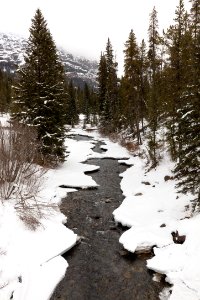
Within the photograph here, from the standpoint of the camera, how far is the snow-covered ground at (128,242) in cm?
887

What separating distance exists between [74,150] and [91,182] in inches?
539

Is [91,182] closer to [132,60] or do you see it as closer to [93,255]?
[93,255]

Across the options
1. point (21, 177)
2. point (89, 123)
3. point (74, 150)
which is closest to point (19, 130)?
point (21, 177)

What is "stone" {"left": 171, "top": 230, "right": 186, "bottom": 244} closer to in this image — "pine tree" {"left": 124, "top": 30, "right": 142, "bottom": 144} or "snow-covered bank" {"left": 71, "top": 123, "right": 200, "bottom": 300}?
"snow-covered bank" {"left": 71, "top": 123, "right": 200, "bottom": 300}

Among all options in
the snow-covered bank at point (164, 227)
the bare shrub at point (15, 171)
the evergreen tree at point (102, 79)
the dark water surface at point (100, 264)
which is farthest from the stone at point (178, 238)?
the evergreen tree at point (102, 79)

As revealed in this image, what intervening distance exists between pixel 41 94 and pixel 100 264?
14.4 metres

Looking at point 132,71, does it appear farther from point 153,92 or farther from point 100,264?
point 100,264

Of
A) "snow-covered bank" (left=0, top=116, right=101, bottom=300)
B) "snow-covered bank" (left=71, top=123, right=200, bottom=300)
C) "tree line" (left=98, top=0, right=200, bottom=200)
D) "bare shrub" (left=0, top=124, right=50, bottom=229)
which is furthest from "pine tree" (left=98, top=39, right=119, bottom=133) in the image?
"snow-covered bank" (left=0, top=116, right=101, bottom=300)

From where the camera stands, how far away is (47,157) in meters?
22.2

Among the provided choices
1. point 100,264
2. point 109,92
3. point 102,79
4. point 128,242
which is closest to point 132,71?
point 109,92

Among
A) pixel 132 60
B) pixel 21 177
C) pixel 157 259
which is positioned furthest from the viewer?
pixel 132 60

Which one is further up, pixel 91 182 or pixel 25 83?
pixel 25 83

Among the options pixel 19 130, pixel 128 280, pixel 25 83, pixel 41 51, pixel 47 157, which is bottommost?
pixel 128 280

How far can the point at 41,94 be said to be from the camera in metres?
21.6
